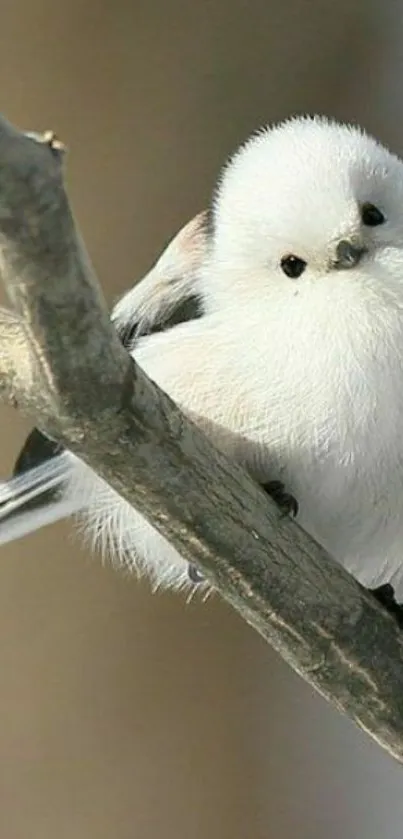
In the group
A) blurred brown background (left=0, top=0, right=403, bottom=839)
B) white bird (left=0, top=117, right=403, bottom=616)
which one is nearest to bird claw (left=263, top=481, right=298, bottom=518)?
white bird (left=0, top=117, right=403, bottom=616)

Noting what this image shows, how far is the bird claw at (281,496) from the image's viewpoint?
67cm

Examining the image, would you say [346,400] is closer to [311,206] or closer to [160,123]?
[311,206]

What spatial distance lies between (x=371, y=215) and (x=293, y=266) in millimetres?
50

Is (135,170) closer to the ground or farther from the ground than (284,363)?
farther from the ground

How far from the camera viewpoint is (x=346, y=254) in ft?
2.10

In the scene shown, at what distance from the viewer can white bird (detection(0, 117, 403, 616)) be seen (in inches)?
25.4

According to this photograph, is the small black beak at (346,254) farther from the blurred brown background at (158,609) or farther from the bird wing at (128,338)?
the blurred brown background at (158,609)

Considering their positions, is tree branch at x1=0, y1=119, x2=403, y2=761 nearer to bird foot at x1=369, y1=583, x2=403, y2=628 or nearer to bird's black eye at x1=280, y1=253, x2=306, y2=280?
bird foot at x1=369, y1=583, x2=403, y2=628

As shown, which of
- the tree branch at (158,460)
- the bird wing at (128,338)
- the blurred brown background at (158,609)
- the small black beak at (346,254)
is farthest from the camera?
the blurred brown background at (158,609)

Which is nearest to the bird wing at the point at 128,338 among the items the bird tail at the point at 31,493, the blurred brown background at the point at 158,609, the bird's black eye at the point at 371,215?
the bird tail at the point at 31,493

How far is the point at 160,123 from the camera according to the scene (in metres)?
1.17

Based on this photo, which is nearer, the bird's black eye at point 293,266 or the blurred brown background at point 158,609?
the bird's black eye at point 293,266

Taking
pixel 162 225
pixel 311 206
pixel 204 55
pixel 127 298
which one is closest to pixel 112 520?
pixel 127 298

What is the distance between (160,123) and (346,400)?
60cm
